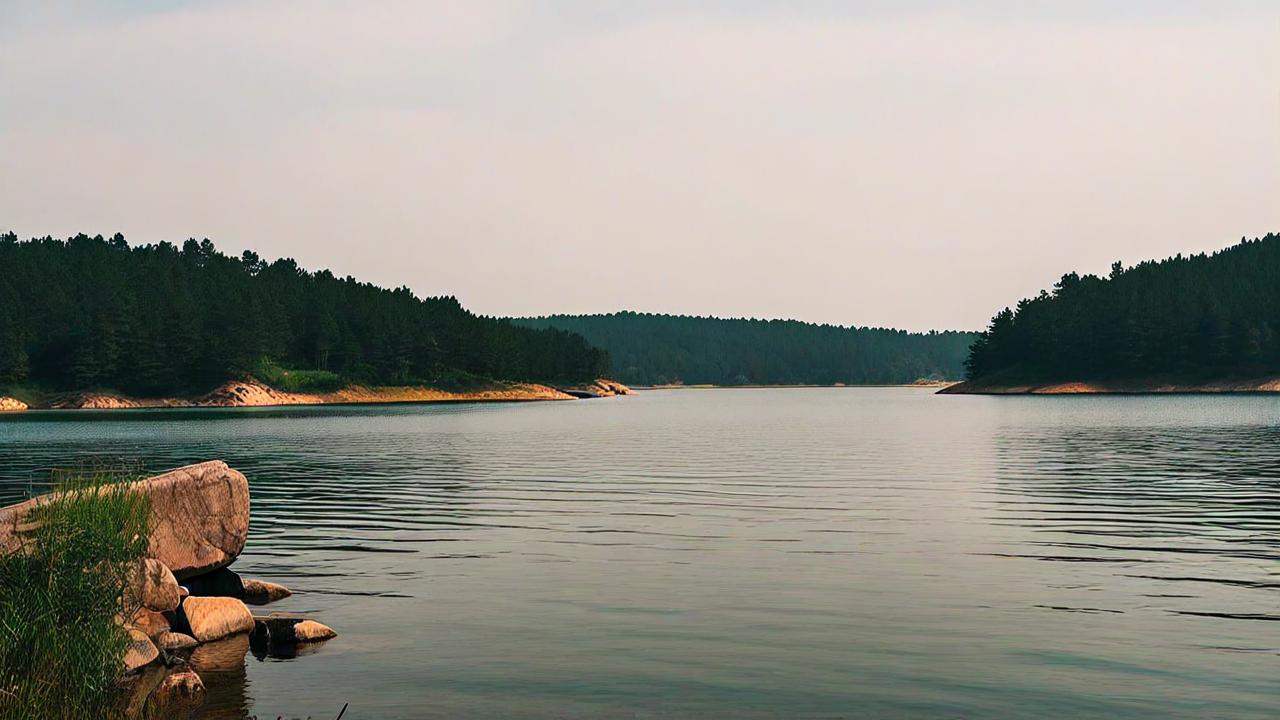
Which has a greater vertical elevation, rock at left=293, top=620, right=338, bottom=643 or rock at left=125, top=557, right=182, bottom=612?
rock at left=125, top=557, right=182, bottom=612

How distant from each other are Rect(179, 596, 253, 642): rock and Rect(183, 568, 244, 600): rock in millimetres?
2705

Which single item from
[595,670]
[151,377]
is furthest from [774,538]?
→ [151,377]

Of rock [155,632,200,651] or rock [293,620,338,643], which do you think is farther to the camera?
rock [293,620,338,643]

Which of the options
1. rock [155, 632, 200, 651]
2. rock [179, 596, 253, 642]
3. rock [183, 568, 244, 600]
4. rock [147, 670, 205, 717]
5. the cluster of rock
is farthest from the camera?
rock [183, 568, 244, 600]

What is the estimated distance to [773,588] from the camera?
24359 mm

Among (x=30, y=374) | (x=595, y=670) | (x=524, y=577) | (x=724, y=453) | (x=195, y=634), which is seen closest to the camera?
(x=595, y=670)

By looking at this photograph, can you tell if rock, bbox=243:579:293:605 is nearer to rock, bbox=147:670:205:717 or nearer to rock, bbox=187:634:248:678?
rock, bbox=187:634:248:678

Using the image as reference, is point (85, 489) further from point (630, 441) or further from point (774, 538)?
point (630, 441)

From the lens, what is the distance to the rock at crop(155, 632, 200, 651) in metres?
19.7

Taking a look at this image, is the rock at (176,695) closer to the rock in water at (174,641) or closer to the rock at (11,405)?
the rock in water at (174,641)

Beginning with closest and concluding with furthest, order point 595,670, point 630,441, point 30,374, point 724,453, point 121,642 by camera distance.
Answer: point 121,642 → point 595,670 → point 724,453 → point 630,441 → point 30,374

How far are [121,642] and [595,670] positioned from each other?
257 inches

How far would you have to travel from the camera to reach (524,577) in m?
26.2

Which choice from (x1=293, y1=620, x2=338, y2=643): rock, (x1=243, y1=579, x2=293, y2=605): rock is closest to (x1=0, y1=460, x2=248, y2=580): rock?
(x1=243, y1=579, x2=293, y2=605): rock
